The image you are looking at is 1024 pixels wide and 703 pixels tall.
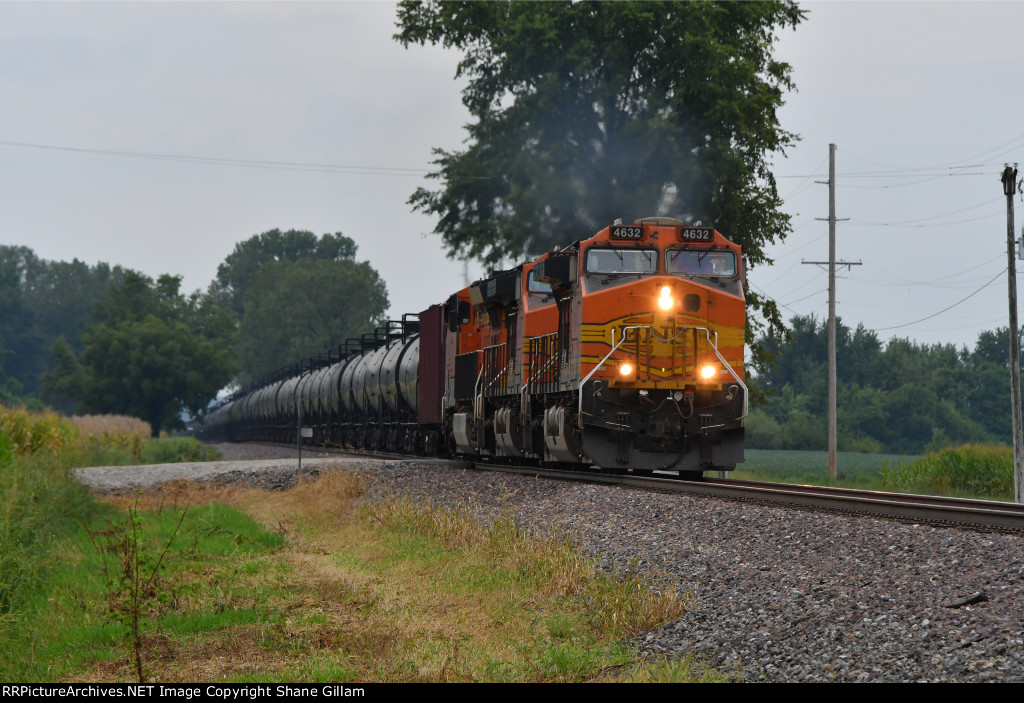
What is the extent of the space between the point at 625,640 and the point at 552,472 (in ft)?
35.0

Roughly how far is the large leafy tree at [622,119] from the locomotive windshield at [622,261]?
547 inches

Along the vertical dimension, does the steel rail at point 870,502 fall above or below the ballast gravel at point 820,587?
above

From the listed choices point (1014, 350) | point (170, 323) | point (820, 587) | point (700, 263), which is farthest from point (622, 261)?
point (170, 323)

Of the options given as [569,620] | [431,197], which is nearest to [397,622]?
[569,620]

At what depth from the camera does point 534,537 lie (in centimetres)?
1031

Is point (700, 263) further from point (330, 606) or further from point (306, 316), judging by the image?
point (306, 316)

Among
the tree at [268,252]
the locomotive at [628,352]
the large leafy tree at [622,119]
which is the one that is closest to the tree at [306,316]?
the tree at [268,252]

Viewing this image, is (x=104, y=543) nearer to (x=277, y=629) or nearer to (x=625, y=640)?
(x=277, y=629)

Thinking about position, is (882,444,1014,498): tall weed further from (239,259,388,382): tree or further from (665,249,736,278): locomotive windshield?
(239,259,388,382): tree

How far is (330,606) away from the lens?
344 inches

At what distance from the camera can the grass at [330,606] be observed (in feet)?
21.8

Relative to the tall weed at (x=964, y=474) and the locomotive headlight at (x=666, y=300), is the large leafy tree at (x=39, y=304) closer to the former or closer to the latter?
the tall weed at (x=964, y=474)

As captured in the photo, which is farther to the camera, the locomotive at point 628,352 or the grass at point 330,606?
the locomotive at point 628,352

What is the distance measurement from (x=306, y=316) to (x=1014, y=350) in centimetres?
8589
